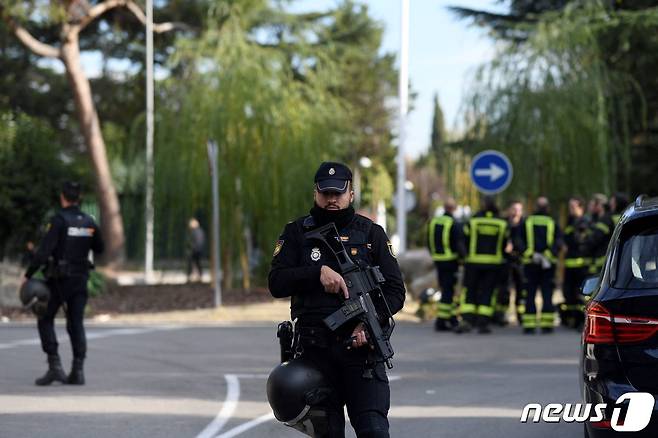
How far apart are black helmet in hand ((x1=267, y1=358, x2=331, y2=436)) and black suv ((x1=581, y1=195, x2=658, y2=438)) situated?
1382 mm

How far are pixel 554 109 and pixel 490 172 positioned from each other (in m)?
7.31

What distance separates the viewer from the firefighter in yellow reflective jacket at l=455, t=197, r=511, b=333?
17797 millimetres

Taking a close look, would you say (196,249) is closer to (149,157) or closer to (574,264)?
(149,157)

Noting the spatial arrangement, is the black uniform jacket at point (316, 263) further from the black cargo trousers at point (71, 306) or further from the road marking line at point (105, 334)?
the road marking line at point (105, 334)

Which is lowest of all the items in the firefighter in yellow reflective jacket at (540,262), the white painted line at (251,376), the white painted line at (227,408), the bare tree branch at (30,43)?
the white painted line at (251,376)

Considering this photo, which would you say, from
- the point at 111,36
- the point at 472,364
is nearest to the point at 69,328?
the point at 472,364

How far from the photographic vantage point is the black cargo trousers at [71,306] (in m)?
12.0

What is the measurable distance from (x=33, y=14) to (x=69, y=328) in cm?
2228

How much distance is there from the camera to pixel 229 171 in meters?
25.1

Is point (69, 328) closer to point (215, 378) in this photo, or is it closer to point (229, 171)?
point (215, 378)

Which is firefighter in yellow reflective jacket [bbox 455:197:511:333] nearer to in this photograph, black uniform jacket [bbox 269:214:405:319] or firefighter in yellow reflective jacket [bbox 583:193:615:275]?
firefighter in yellow reflective jacket [bbox 583:193:615:275]

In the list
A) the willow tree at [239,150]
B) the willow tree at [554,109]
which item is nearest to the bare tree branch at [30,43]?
the willow tree at [239,150]

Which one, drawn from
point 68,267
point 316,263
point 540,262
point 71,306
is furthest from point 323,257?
point 540,262

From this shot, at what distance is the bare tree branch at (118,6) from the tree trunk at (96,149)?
→ 1.61 feet
